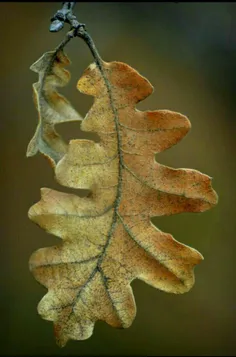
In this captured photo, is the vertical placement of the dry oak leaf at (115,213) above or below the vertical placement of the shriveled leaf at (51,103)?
below

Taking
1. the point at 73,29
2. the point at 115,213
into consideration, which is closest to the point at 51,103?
the point at 73,29

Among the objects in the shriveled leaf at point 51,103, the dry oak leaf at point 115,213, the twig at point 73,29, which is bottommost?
the dry oak leaf at point 115,213

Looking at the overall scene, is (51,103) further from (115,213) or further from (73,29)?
(115,213)

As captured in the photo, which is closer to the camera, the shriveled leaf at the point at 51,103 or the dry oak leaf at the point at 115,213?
the dry oak leaf at the point at 115,213

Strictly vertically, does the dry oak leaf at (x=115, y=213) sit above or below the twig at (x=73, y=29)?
below

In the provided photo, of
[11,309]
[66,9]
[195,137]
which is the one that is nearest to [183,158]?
[195,137]
